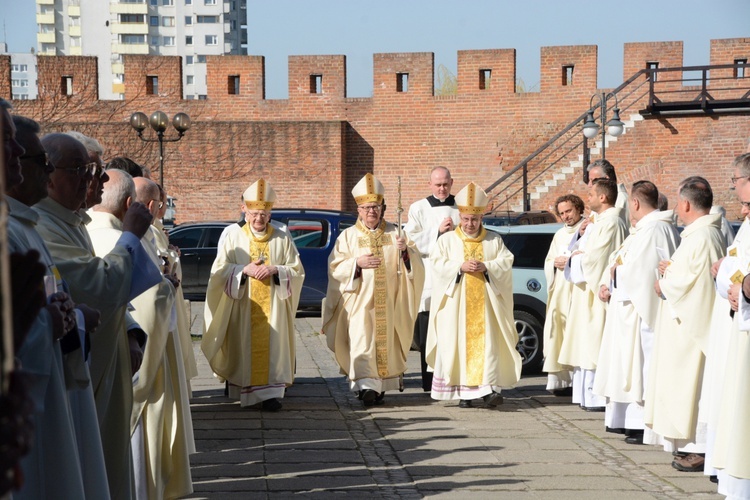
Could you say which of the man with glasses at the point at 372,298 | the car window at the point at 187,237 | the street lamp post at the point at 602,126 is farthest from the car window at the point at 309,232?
the man with glasses at the point at 372,298

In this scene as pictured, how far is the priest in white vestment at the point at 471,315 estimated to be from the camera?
8.95 m

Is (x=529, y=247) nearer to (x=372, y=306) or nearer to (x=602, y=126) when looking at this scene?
(x=372, y=306)

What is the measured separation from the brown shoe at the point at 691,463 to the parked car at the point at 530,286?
13.9ft

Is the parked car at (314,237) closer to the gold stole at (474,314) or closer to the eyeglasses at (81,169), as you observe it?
the gold stole at (474,314)

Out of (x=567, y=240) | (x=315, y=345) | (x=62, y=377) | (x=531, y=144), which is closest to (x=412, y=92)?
(x=531, y=144)

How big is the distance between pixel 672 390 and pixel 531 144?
2124 centimetres

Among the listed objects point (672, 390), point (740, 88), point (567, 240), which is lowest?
point (672, 390)

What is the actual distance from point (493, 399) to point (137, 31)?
9613cm

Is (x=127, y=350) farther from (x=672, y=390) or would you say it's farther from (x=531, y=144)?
(x=531, y=144)

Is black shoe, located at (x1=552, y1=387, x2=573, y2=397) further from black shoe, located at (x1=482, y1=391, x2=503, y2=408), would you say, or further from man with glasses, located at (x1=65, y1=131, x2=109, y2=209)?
man with glasses, located at (x1=65, y1=131, x2=109, y2=209)

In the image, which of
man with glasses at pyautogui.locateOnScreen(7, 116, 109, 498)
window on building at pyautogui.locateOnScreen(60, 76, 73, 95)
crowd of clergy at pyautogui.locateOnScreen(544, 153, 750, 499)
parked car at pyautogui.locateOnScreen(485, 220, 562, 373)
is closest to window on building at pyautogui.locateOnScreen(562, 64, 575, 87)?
window on building at pyautogui.locateOnScreen(60, 76, 73, 95)

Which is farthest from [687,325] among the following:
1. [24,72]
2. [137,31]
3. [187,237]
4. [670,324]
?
[24,72]

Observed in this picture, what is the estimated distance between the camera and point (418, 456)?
23.0 ft

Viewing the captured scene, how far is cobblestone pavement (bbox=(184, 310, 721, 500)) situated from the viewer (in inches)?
239
